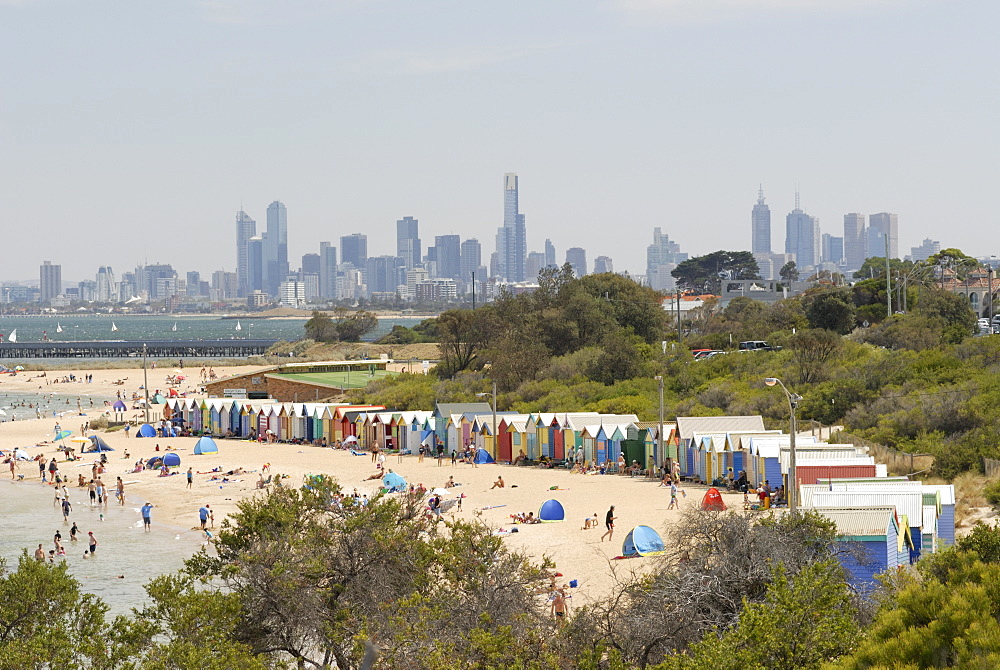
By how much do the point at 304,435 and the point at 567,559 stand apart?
2224 centimetres

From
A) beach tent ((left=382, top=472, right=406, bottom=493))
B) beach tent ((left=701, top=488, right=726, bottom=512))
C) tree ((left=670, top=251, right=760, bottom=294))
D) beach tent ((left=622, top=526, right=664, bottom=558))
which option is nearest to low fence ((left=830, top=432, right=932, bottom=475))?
beach tent ((left=701, top=488, right=726, bottom=512))

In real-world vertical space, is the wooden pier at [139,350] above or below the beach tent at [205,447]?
above

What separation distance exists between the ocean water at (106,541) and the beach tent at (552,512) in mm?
7365

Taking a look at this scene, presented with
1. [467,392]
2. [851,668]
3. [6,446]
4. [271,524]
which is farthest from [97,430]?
[851,668]

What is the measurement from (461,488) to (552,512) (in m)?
5.49

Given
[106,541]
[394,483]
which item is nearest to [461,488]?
[394,483]

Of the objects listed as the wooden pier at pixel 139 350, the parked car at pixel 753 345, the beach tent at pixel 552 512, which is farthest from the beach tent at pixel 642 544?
the wooden pier at pixel 139 350

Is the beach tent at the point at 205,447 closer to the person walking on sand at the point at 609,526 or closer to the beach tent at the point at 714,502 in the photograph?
the person walking on sand at the point at 609,526

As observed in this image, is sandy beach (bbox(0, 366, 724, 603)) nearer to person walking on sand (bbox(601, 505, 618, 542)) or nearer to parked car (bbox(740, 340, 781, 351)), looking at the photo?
person walking on sand (bbox(601, 505, 618, 542))

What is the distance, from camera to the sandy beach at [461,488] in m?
21.6

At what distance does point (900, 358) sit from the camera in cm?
3722

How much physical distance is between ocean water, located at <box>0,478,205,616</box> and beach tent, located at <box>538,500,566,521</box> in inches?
290

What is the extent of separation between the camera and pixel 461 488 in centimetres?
2956

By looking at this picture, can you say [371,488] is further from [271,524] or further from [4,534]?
[271,524]
